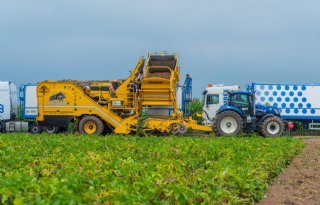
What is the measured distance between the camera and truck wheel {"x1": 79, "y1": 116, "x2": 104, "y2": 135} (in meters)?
24.1

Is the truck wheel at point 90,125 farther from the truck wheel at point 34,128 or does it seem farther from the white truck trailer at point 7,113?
the white truck trailer at point 7,113

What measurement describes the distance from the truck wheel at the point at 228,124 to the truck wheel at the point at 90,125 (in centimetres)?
509

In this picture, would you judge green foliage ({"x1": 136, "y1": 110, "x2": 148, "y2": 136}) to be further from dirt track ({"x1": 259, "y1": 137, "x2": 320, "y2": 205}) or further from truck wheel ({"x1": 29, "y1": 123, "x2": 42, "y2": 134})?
dirt track ({"x1": 259, "y1": 137, "x2": 320, "y2": 205})

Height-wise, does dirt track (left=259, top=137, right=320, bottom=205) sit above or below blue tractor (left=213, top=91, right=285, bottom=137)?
below

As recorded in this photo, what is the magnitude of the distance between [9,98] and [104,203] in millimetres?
24963

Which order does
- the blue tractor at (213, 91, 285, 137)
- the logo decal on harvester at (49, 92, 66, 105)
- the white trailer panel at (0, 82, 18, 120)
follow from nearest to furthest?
the blue tractor at (213, 91, 285, 137) < the logo decal on harvester at (49, 92, 66, 105) < the white trailer panel at (0, 82, 18, 120)

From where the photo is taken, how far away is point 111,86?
81.7 feet

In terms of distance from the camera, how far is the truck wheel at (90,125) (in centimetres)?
2408

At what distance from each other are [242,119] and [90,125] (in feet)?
22.0

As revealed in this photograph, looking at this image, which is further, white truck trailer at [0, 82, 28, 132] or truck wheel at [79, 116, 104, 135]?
white truck trailer at [0, 82, 28, 132]

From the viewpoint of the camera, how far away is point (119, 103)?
24.2 metres

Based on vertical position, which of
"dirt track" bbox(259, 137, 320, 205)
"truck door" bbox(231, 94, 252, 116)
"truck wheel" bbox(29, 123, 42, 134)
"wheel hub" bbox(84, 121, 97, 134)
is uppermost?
"truck door" bbox(231, 94, 252, 116)

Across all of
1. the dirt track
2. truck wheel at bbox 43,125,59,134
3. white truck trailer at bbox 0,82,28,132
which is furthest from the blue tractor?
white truck trailer at bbox 0,82,28,132

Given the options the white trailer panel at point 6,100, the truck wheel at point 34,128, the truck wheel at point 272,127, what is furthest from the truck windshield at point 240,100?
the white trailer panel at point 6,100
